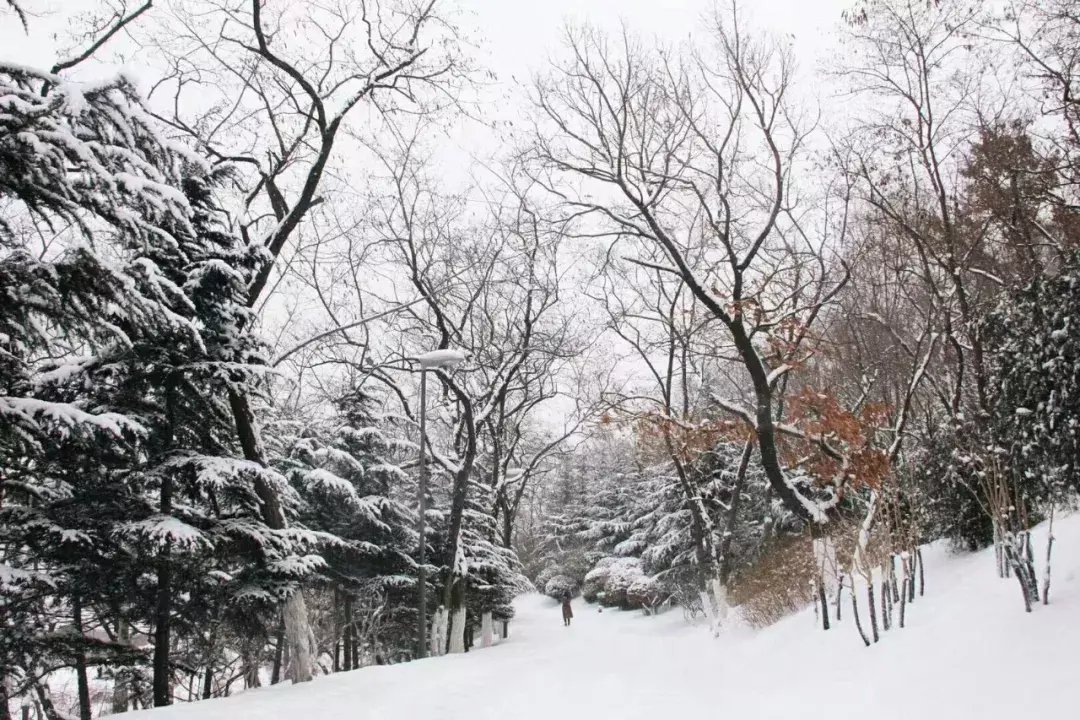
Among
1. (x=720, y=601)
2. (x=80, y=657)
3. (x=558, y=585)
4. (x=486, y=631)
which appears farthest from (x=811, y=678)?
(x=558, y=585)

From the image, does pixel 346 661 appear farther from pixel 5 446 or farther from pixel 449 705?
pixel 5 446

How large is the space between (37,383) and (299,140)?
6082 millimetres

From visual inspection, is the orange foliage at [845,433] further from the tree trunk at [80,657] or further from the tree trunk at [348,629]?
the tree trunk at [348,629]

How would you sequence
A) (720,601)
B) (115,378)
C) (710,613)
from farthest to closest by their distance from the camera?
(710,613) < (720,601) < (115,378)

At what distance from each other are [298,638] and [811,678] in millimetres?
6510

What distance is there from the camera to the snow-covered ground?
15.8 feet

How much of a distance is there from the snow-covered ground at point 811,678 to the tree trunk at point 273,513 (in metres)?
0.62

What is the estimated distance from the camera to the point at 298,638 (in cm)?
920

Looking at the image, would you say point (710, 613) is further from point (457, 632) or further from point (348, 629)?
point (348, 629)

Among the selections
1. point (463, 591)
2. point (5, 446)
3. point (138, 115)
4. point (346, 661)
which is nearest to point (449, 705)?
point (5, 446)

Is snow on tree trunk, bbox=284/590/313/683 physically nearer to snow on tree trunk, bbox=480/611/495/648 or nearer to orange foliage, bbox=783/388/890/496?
orange foliage, bbox=783/388/890/496

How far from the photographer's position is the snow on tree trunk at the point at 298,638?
9.02 m

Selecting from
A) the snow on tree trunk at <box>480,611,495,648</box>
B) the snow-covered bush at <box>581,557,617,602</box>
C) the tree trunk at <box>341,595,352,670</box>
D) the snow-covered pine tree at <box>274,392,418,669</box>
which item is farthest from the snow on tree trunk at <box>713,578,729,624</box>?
the snow-covered bush at <box>581,557,617,602</box>

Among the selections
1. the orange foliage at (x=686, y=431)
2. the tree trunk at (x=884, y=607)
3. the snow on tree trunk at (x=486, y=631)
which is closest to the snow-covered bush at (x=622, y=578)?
the snow on tree trunk at (x=486, y=631)
